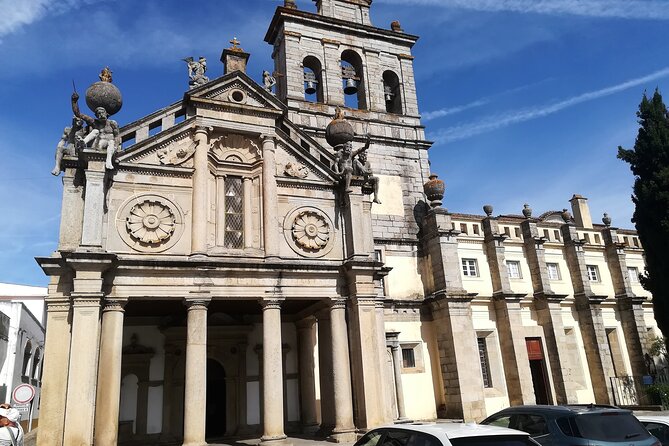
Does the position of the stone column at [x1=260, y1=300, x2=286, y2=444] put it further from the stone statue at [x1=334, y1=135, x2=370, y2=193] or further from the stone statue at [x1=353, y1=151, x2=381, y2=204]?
the stone statue at [x1=353, y1=151, x2=381, y2=204]

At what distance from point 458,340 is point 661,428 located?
42.9 ft

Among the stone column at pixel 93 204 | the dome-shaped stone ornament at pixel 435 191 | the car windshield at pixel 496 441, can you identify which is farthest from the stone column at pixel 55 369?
the dome-shaped stone ornament at pixel 435 191

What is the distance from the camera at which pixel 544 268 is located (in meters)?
28.9

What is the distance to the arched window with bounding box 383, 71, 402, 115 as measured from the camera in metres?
29.8

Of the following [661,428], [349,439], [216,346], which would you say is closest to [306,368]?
[216,346]

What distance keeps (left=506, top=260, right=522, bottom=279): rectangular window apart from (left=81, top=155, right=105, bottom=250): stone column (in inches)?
840

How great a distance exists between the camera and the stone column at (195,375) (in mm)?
14203

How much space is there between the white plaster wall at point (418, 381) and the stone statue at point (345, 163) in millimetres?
8643

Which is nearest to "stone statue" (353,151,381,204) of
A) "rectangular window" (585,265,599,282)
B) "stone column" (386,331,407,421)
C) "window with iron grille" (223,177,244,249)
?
"window with iron grille" (223,177,244,249)

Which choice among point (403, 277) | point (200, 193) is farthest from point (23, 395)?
point (403, 277)

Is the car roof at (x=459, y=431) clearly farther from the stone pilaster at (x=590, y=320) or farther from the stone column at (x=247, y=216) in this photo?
the stone pilaster at (x=590, y=320)

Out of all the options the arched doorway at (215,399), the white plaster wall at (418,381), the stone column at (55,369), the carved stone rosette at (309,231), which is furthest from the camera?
the white plaster wall at (418,381)

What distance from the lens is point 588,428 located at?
8672mm

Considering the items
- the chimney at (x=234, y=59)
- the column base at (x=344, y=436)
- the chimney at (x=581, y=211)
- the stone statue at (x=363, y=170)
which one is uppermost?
the chimney at (x=234, y=59)
